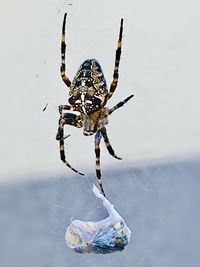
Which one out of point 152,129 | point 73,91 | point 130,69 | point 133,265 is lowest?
point 133,265

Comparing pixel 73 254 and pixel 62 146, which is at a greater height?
pixel 62 146

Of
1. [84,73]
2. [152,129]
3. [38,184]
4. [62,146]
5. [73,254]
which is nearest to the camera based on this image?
[84,73]

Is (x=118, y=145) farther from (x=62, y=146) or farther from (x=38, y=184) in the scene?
(x=62, y=146)

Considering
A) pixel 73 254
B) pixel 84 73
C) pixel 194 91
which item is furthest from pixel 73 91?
pixel 194 91

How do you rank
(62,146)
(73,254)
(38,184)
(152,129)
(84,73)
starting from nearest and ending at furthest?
1. (84,73)
2. (62,146)
3. (73,254)
4. (38,184)
5. (152,129)
